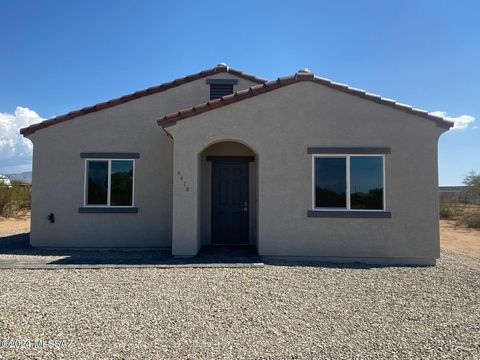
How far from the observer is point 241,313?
476 centimetres

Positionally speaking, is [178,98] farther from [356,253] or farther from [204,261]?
[356,253]

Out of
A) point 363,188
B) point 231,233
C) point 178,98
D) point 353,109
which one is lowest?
point 231,233

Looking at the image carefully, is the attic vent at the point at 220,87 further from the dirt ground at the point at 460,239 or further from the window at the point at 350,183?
the dirt ground at the point at 460,239

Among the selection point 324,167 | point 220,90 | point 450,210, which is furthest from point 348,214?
point 450,210

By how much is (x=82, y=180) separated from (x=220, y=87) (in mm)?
5694

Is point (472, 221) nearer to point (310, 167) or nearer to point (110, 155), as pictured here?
point (310, 167)

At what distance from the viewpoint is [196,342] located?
152 inches

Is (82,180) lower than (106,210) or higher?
higher

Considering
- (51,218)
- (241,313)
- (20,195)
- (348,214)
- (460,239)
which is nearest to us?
(241,313)

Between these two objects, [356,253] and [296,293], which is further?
[356,253]

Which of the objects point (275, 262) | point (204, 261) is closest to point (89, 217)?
point (204, 261)

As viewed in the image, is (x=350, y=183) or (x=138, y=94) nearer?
(x=350, y=183)

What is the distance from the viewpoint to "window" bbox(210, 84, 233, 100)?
11227 mm

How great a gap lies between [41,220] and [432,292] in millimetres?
10907
